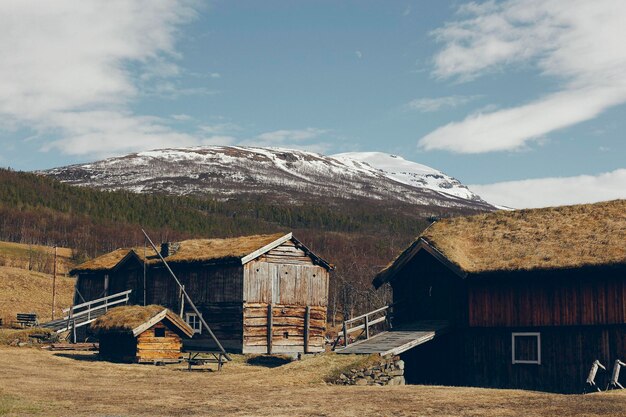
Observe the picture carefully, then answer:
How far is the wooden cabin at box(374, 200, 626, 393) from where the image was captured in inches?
1308

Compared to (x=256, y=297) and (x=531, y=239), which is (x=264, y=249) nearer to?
(x=256, y=297)

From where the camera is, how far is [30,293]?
82.3m

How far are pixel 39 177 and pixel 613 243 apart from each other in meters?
149

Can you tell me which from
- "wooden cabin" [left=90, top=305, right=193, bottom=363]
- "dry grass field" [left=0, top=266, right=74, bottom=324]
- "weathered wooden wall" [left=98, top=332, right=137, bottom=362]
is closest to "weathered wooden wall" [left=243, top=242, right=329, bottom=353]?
"wooden cabin" [left=90, top=305, right=193, bottom=363]

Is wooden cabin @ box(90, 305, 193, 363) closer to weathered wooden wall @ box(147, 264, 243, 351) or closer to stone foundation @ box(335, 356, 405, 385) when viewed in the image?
weathered wooden wall @ box(147, 264, 243, 351)

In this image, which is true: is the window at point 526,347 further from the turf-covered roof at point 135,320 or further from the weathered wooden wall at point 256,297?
the turf-covered roof at point 135,320

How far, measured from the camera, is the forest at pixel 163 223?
13062cm

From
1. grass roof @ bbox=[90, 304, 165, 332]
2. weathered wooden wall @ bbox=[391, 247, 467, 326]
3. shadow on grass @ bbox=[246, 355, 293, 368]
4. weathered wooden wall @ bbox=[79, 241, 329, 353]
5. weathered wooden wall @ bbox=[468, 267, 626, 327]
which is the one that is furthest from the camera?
weathered wooden wall @ bbox=[79, 241, 329, 353]

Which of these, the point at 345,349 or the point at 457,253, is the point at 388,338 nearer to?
the point at 345,349

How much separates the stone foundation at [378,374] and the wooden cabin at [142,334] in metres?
13.3

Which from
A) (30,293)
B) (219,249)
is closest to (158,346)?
(219,249)

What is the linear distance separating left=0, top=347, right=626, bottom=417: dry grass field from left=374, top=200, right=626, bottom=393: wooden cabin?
529cm

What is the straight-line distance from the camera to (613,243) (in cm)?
3381

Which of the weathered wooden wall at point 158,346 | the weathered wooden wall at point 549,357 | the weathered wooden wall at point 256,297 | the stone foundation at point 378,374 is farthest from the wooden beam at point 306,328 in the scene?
the stone foundation at point 378,374
